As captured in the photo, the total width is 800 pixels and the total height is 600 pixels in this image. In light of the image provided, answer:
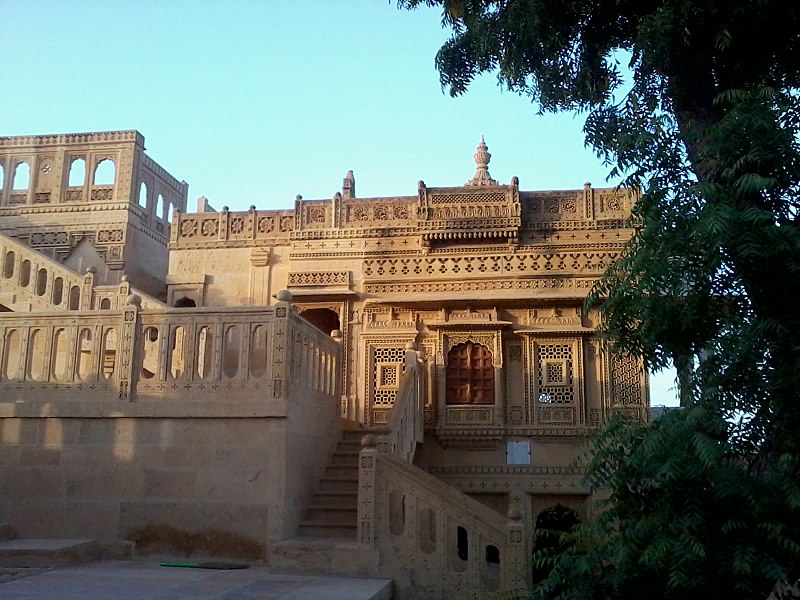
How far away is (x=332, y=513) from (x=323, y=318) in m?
7.38

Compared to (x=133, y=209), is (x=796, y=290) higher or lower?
lower

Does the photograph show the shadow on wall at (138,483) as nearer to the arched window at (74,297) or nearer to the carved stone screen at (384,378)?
the arched window at (74,297)

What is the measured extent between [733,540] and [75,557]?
22.5 feet

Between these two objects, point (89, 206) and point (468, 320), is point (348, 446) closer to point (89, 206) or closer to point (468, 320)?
point (468, 320)

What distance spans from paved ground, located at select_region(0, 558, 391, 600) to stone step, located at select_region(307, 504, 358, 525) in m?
1.11

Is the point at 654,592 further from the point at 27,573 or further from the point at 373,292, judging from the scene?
the point at 373,292

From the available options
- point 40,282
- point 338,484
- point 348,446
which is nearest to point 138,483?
point 338,484

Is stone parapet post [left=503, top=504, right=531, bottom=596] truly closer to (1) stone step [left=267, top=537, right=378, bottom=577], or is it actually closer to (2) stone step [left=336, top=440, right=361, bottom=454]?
(1) stone step [left=267, top=537, right=378, bottom=577]

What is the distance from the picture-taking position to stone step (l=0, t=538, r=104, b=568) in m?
8.34

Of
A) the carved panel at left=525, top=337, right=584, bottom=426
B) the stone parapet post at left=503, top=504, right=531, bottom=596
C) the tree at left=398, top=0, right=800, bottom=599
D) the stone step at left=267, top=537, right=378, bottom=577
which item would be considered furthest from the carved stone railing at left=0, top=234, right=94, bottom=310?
the tree at left=398, top=0, right=800, bottom=599

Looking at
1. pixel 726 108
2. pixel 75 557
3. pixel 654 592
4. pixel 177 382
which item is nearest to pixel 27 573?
pixel 75 557

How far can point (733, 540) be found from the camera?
208 inches

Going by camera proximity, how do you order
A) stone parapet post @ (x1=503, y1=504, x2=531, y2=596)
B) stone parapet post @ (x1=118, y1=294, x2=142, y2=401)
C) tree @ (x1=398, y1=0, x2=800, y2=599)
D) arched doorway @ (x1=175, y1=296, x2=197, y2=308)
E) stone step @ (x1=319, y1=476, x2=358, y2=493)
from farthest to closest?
1. arched doorway @ (x1=175, y1=296, x2=197, y2=308)
2. stone step @ (x1=319, y1=476, x2=358, y2=493)
3. stone parapet post @ (x1=118, y1=294, x2=142, y2=401)
4. stone parapet post @ (x1=503, y1=504, x2=531, y2=596)
5. tree @ (x1=398, y1=0, x2=800, y2=599)

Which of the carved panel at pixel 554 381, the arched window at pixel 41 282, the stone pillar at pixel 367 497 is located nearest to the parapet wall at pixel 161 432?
the stone pillar at pixel 367 497
